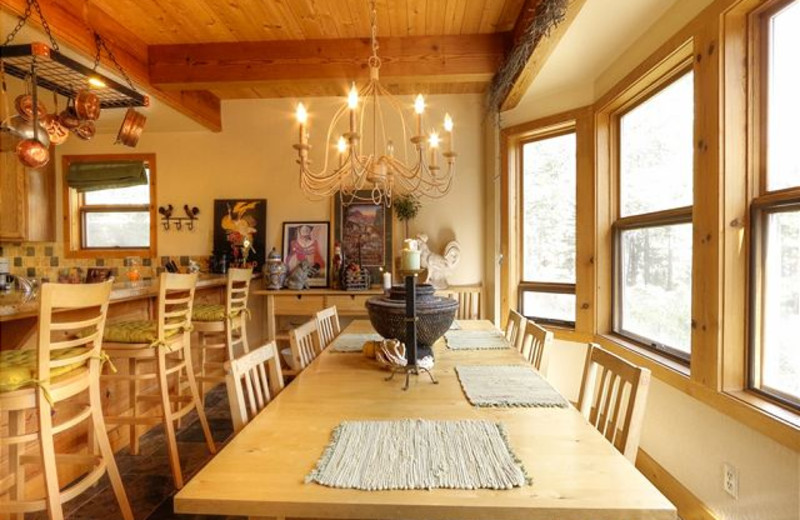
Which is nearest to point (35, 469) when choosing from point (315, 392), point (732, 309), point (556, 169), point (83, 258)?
point (315, 392)

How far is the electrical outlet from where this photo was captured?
5.24ft

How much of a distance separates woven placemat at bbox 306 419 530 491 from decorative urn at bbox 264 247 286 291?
279cm

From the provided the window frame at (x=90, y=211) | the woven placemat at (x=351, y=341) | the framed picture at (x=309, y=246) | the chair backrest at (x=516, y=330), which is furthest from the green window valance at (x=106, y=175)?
the chair backrest at (x=516, y=330)

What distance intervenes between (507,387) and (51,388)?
63.0 inches

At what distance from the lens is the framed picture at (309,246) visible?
3961 mm

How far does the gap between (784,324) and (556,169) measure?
6.45 ft

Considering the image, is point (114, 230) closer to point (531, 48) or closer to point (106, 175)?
point (106, 175)

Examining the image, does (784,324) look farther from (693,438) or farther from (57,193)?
(57,193)

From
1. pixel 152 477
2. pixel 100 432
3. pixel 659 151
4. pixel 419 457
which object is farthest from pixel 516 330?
pixel 152 477

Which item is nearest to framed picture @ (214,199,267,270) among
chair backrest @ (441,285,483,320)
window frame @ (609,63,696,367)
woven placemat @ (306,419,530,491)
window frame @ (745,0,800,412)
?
chair backrest @ (441,285,483,320)

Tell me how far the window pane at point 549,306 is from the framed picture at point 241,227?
8.32ft

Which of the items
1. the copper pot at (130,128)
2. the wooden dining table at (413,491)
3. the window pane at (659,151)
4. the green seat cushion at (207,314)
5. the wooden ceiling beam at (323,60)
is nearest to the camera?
the wooden dining table at (413,491)

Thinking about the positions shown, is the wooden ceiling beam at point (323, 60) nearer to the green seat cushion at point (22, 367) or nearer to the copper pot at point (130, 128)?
the copper pot at point (130, 128)

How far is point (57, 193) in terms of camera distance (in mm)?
3998
